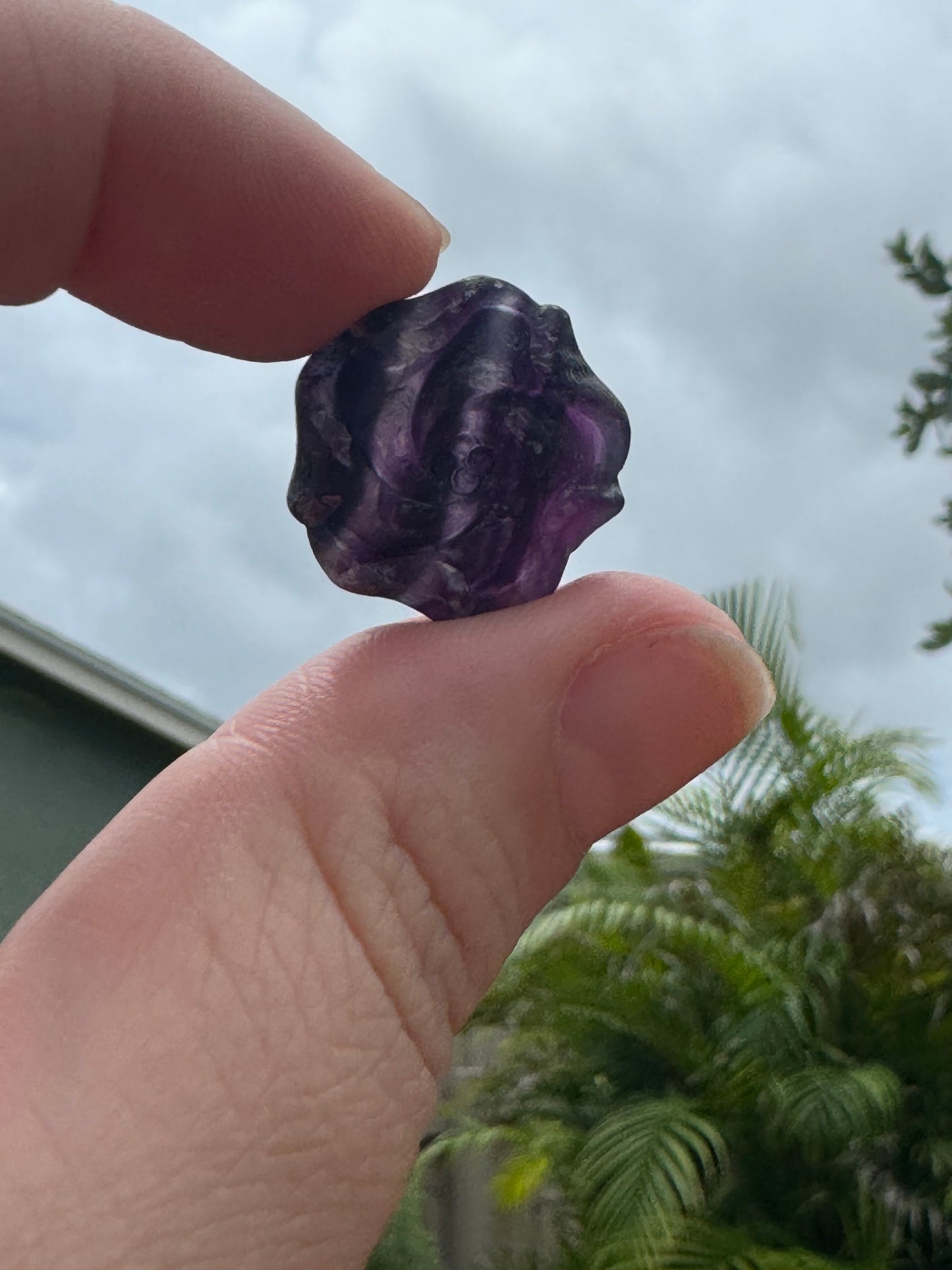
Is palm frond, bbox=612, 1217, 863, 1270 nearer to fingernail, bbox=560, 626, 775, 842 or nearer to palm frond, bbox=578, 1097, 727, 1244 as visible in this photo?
palm frond, bbox=578, 1097, 727, 1244

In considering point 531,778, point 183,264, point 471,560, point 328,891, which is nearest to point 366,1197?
point 328,891

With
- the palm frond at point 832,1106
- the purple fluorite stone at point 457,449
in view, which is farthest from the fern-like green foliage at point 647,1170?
the purple fluorite stone at point 457,449


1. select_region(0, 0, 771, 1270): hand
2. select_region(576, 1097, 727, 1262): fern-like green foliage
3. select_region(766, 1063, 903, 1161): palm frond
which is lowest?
select_region(576, 1097, 727, 1262): fern-like green foliage

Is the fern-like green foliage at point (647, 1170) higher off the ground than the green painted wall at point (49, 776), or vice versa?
the green painted wall at point (49, 776)

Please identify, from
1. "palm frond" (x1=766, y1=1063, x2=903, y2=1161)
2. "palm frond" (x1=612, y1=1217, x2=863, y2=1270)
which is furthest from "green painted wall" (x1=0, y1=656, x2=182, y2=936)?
"palm frond" (x1=766, y1=1063, x2=903, y2=1161)

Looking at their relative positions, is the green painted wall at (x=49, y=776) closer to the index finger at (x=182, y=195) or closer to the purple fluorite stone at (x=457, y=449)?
the index finger at (x=182, y=195)

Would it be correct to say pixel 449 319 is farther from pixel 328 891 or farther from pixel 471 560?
pixel 328 891
